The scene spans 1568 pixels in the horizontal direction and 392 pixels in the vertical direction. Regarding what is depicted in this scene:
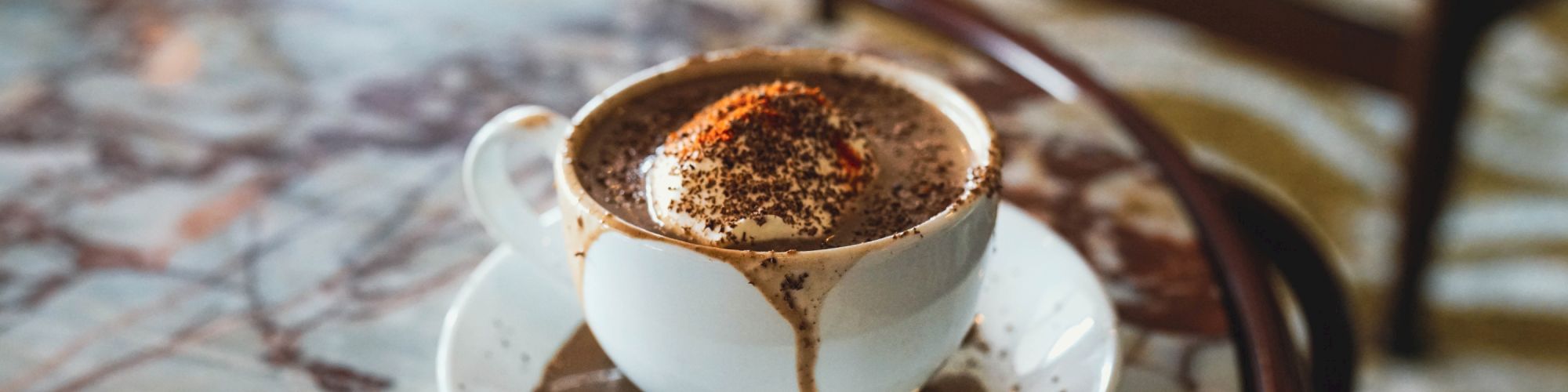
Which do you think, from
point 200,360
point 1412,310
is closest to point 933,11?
point 200,360

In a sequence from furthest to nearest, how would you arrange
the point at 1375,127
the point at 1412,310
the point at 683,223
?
1. the point at 1375,127
2. the point at 1412,310
3. the point at 683,223

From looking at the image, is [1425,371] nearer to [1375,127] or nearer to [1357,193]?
[1357,193]

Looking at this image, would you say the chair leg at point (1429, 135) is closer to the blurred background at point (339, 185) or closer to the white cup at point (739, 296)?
the blurred background at point (339, 185)

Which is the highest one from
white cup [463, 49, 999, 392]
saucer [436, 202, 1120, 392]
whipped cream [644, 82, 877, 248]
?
whipped cream [644, 82, 877, 248]

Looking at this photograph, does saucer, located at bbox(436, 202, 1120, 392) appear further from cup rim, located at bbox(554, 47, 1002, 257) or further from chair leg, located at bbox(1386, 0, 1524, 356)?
chair leg, located at bbox(1386, 0, 1524, 356)

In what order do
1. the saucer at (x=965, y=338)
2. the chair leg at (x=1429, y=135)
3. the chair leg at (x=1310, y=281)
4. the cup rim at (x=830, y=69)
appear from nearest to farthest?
the cup rim at (x=830, y=69) < the saucer at (x=965, y=338) < the chair leg at (x=1310, y=281) < the chair leg at (x=1429, y=135)

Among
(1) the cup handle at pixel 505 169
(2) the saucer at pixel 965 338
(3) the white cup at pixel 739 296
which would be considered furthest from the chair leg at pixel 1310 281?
(1) the cup handle at pixel 505 169

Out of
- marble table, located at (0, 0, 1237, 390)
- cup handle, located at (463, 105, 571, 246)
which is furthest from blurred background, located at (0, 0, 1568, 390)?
cup handle, located at (463, 105, 571, 246)
